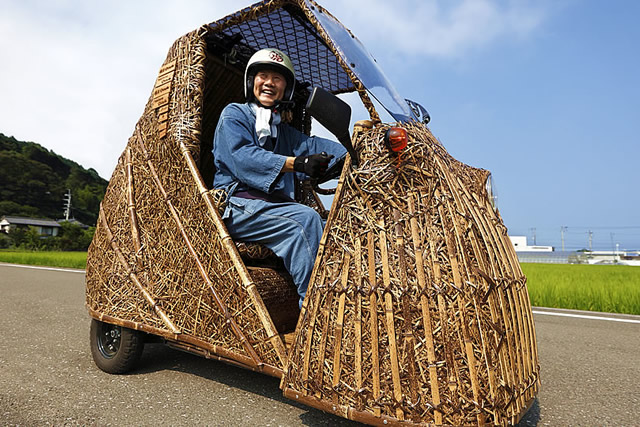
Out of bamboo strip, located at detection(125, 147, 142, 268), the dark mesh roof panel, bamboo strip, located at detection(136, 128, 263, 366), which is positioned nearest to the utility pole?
bamboo strip, located at detection(125, 147, 142, 268)

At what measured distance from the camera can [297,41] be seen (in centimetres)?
316

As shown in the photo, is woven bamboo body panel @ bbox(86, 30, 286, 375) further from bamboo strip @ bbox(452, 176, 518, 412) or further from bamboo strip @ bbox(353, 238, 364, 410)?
bamboo strip @ bbox(452, 176, 518, 412)

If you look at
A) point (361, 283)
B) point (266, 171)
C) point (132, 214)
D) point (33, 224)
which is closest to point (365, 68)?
point (266, 171)

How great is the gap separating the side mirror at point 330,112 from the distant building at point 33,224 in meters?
63.2

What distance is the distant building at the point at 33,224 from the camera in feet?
177

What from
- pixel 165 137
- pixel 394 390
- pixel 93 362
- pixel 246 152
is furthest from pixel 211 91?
pixel 394 390

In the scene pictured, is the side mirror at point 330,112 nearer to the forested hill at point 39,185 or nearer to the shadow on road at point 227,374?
the shadow on road at point 227,374

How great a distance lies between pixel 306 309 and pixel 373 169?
0.69 m

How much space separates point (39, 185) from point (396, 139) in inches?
2961

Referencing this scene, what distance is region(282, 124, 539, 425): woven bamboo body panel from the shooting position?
1.55 metres

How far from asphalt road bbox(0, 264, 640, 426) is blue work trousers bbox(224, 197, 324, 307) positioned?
0.77m

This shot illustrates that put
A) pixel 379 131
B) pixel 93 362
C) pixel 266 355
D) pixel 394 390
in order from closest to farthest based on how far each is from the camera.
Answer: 1. pixel 394 390
2. pixel 379 131
3. pixel 266 355
4. pixel 93 362

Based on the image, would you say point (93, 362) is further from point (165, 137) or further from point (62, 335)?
point (165, 137)

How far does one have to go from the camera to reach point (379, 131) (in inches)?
72.1
